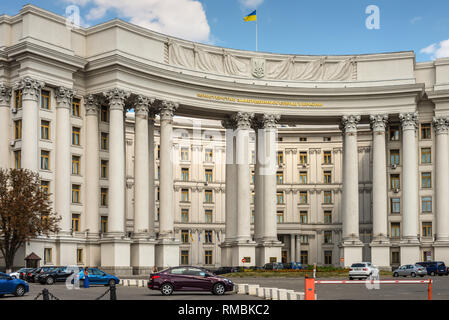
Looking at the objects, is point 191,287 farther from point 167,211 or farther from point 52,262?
point 167,211

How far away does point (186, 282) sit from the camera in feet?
139

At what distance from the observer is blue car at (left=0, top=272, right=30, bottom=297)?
39750 millimetres

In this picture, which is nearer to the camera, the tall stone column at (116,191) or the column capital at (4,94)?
the column capital at (4,94)

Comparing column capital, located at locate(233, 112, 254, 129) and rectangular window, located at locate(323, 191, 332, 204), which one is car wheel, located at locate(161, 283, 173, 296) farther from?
rectangular window, located at locate(323, 191, 332, 204)

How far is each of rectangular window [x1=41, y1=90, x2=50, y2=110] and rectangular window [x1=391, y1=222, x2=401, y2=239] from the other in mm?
44162

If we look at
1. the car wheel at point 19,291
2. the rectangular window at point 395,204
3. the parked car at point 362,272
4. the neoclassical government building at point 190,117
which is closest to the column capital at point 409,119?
the neoclassical government building at point 190,117

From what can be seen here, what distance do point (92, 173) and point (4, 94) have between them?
11796 millimetres

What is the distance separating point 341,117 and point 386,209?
12.2m

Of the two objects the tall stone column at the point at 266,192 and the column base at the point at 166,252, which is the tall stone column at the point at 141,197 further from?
the tall stone column at the point at 266,192

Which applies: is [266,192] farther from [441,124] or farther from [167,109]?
[441,124]

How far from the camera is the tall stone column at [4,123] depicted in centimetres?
7019

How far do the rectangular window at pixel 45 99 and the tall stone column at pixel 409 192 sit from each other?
40.9 m
